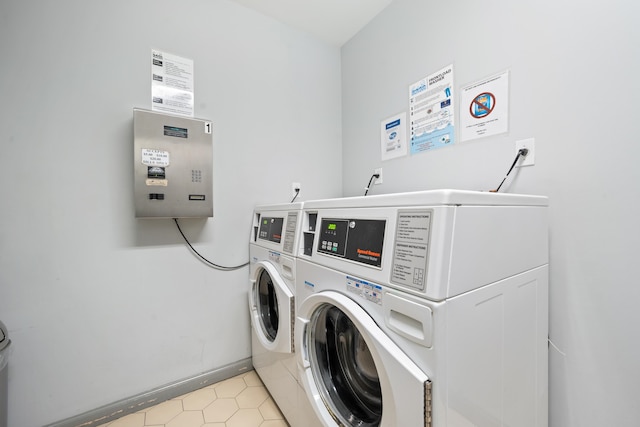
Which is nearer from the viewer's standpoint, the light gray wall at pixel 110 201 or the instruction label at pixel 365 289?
the instruction label at pixel 365 289

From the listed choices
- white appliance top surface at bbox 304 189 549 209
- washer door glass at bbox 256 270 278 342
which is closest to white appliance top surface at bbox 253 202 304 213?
white appliance top surface at bbox 304 189 549 209

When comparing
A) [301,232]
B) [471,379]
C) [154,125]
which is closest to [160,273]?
[154,125]

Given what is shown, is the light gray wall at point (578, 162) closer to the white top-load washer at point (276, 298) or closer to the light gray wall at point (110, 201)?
the white top-load washer at point (276, 298)

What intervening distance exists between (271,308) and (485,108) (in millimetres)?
1562

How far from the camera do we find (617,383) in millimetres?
920

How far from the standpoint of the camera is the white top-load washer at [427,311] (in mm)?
611

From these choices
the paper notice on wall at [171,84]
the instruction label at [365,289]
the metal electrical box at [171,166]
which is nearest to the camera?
the instruction label at [365,289]

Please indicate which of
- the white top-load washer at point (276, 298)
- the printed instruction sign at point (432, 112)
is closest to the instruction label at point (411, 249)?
the white top-load washer at point (276, 298)

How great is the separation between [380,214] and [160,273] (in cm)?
136

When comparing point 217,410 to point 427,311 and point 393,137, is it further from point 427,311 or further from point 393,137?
point 393,137

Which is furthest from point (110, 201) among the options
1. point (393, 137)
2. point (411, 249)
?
point (393, 137)

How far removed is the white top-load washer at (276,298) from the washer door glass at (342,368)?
171 millimetres

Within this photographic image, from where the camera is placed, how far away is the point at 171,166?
1.39 metres

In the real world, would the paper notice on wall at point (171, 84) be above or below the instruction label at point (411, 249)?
above
